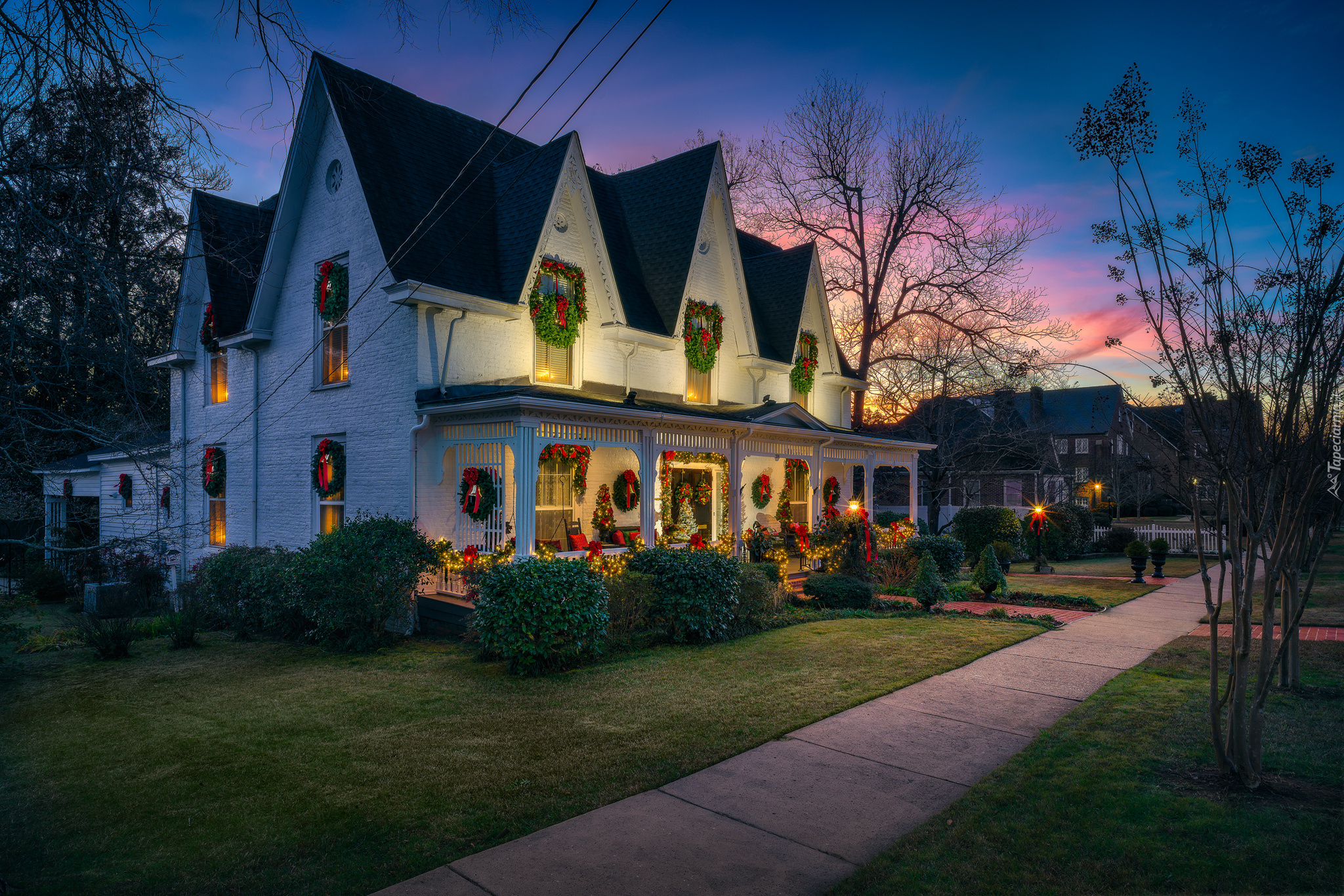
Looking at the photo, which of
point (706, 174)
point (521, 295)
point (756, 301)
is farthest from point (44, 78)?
point (756, 301)

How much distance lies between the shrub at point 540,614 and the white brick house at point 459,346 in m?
2.40

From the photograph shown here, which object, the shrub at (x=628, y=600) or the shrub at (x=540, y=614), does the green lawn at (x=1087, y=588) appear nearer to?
the shrub at (x=628, y=600)

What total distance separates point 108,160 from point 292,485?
11.6 metres

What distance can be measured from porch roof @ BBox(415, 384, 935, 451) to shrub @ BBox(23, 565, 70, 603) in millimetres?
13977

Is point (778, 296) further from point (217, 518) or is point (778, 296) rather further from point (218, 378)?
point (217, 518)

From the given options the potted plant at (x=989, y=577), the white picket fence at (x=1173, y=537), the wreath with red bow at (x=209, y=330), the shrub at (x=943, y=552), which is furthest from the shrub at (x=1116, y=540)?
the wreath with red bow at (x=209, y=330)

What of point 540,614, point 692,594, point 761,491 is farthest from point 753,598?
point 761,491

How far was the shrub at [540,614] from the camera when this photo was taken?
8.93 m

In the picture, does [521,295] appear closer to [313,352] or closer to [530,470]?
[530,470]

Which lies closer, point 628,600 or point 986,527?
point 628,600

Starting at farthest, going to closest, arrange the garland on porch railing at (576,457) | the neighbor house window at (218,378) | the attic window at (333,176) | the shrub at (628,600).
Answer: the neighbor house window at (218,378), the attic window at (333,176), the garland on porch railing at (576,457), the shrub at (628,600)

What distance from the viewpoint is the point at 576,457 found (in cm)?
1414

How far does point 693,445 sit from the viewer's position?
1486 centimetres

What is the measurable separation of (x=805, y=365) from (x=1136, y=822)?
1703 centimetres
